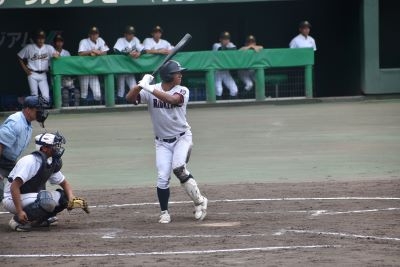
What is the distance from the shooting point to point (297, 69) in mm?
24016

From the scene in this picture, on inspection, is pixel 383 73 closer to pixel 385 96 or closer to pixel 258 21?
pixel 385 96

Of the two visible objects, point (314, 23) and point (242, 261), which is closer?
point (242, 261)

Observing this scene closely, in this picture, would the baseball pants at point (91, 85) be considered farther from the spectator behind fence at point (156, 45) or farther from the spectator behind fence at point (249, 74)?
the spectator behind fence at point (249, 74)

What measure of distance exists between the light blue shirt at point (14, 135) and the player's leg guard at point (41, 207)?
57 centimetres

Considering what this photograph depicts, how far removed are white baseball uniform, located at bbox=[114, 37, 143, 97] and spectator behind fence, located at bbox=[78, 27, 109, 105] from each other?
35cm

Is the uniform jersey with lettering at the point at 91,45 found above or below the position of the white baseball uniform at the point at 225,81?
above

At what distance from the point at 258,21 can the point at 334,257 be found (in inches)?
768

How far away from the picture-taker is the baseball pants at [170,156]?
10.2 metres

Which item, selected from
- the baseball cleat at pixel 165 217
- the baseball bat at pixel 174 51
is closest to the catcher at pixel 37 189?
the baseball cleat at pixel 165 217

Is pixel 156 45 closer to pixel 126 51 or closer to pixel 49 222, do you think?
pixel 126 51

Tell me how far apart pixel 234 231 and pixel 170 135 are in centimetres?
141

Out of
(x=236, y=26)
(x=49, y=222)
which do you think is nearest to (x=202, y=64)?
(x=236, y=26)

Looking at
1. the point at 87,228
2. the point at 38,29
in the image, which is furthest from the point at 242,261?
the point at 38,29

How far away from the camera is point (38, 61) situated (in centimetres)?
2308
